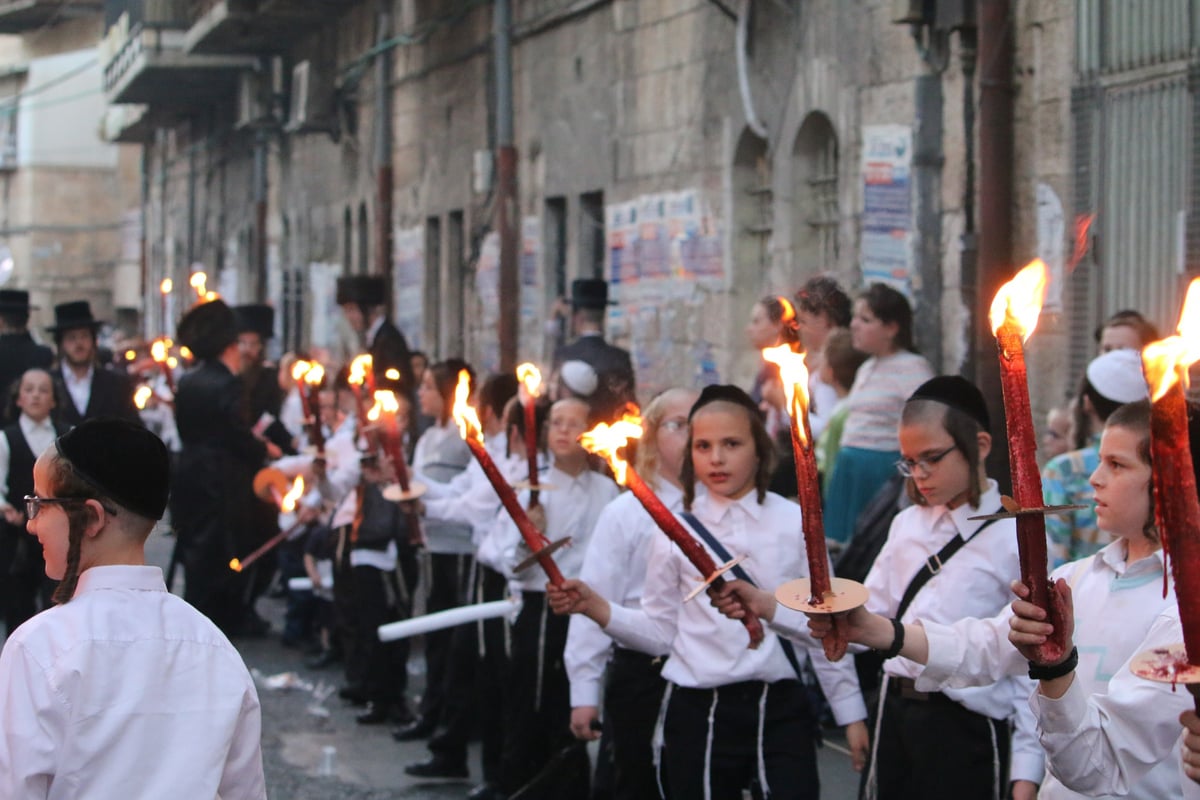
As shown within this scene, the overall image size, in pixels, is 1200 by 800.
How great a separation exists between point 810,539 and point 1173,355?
33.2 inches

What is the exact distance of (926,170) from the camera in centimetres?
1020

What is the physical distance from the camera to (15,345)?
11.5 meters

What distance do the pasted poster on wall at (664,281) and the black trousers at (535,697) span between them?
668 cm

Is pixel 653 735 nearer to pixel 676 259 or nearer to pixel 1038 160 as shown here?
pixel 1038 160

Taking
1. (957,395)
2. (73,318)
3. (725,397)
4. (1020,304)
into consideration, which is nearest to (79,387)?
(73,318)

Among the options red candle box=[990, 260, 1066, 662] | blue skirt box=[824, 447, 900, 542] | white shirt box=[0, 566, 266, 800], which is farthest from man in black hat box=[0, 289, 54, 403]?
red candle box=[990, 260, 1066, 662]

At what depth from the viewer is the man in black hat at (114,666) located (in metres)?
3.30

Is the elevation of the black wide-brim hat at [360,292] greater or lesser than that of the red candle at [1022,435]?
greater

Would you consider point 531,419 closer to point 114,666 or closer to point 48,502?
point 48,502

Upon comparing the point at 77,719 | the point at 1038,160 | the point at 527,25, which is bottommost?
the point at 77,719

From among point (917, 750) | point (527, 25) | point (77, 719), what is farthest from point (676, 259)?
point (77, 719)

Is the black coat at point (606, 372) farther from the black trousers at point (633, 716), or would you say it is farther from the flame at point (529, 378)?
the black trousers at point (633, 716)

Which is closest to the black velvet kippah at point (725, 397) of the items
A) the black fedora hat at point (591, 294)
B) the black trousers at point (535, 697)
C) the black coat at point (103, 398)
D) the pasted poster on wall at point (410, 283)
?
the black trousers at point (535, 697)

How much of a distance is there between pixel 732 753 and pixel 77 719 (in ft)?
7.53
